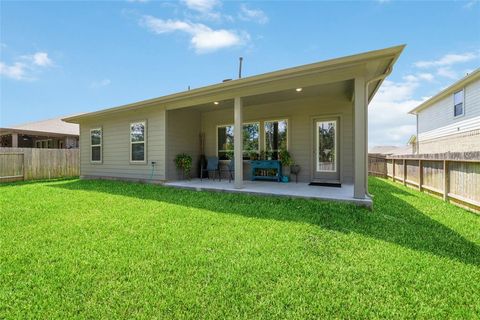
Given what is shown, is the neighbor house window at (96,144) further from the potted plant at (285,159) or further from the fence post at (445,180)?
the fence post at (445,180)

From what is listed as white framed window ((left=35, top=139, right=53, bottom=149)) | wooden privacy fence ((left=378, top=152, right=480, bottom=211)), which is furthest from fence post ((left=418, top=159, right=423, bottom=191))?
white framed window ((left=35, top=139, right=53, bottom=149))

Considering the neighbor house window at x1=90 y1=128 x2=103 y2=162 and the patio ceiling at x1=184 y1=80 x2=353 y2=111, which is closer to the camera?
the patio ceiling at x1=184 y1=80 x2=353 y2=111

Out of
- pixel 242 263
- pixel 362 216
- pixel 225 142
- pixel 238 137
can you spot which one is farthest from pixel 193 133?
pixel 242 263

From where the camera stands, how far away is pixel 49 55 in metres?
11.7

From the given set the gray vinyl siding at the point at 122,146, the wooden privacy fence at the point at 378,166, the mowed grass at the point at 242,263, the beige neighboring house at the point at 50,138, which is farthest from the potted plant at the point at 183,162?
the beige neighboring house at the point at 50,138

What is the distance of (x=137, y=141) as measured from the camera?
8672 mm

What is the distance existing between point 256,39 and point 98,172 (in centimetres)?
838

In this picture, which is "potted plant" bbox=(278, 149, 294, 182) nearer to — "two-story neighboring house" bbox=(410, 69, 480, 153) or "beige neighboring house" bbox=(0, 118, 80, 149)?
"two-story neighboring house" bbox=(410, 69, 480, 153)

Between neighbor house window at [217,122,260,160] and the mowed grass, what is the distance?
12.7ft

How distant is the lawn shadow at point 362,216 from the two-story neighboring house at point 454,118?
25.1 ft

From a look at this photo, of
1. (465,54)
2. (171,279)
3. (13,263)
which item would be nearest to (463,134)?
(465,54)

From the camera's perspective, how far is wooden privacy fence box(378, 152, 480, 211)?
4.72 m

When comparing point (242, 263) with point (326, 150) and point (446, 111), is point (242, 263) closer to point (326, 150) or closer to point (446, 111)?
point (326, 150)

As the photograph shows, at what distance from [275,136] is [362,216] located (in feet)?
14.1
